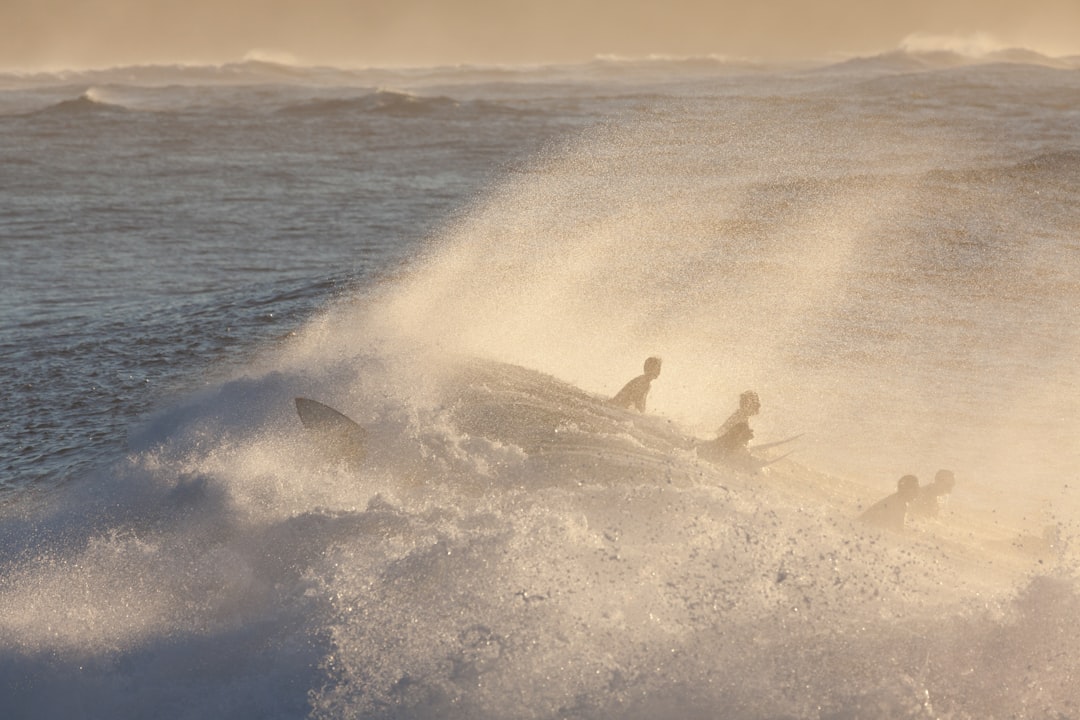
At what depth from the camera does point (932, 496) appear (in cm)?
1148

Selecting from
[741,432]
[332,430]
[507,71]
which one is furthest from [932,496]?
[507,71]

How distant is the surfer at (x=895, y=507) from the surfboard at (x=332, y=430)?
5397 millimetres

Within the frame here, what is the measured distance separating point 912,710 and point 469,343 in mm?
9569

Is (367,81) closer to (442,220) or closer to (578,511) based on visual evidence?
(442,220)

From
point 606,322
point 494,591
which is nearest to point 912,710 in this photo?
point 494,591

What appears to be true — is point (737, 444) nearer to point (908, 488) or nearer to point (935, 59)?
point (908, 488)

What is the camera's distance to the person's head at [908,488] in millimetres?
11219

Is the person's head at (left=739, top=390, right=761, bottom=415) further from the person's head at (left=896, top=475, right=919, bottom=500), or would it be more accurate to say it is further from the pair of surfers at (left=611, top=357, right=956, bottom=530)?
the person's head at (left=896, top=475, right=919, bottom=500)

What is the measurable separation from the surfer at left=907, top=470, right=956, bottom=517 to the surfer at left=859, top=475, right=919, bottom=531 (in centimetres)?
11

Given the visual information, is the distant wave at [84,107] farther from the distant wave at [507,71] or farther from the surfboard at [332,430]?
the surfboard at [332,430]

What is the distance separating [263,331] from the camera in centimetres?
1875

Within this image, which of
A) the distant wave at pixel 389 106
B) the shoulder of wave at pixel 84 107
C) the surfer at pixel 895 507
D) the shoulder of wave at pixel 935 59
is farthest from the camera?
the shoulder of wave at pixel 935 59

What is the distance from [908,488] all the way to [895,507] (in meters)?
0.24

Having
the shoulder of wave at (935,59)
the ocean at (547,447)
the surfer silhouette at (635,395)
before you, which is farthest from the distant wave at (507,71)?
the surfer silhouette at (635,395)
